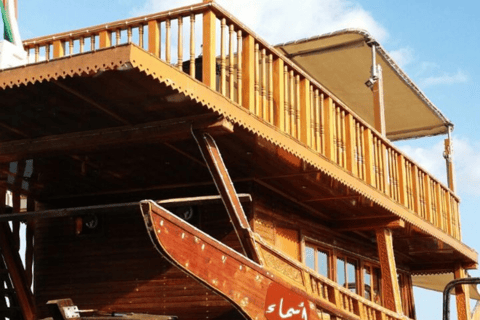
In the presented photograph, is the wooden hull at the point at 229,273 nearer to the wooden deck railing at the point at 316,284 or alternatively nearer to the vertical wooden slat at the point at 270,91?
the wooden deck railing at the point at 316,284

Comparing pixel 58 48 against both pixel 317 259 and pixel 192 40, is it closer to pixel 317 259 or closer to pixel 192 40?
pixel 192 40

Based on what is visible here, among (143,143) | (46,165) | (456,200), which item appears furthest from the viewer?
(456,200)

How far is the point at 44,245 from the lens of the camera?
1073 centimetres

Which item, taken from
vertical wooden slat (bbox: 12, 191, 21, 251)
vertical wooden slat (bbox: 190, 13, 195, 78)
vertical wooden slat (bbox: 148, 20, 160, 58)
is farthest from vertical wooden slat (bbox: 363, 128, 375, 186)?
vertical wooden slat (bbox: 12, 191, 21, 251)


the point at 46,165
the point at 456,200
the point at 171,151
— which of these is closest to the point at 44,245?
the point at 46,165

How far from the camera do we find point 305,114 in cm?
894

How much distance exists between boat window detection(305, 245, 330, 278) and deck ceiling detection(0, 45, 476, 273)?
1.44 feet

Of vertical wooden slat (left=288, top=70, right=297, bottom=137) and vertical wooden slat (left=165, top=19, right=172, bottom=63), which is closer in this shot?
vertical wooden slat (left=165, top=19, right=172, bottom=63)

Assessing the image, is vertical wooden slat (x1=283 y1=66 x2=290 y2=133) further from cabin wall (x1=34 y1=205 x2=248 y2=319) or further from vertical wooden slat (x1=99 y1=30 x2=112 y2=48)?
vertical wooden slat (x1=99 y1=30 x2=112 y2=48)

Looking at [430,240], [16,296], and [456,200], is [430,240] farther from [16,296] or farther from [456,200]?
[16,296]

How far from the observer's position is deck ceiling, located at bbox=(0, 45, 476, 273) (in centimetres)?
647

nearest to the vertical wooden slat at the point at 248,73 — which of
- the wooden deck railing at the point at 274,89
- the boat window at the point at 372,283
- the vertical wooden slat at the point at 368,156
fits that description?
the wooden deck railing at the point at 274,89

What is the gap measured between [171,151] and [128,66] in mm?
2452

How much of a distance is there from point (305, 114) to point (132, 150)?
1.92 meters
